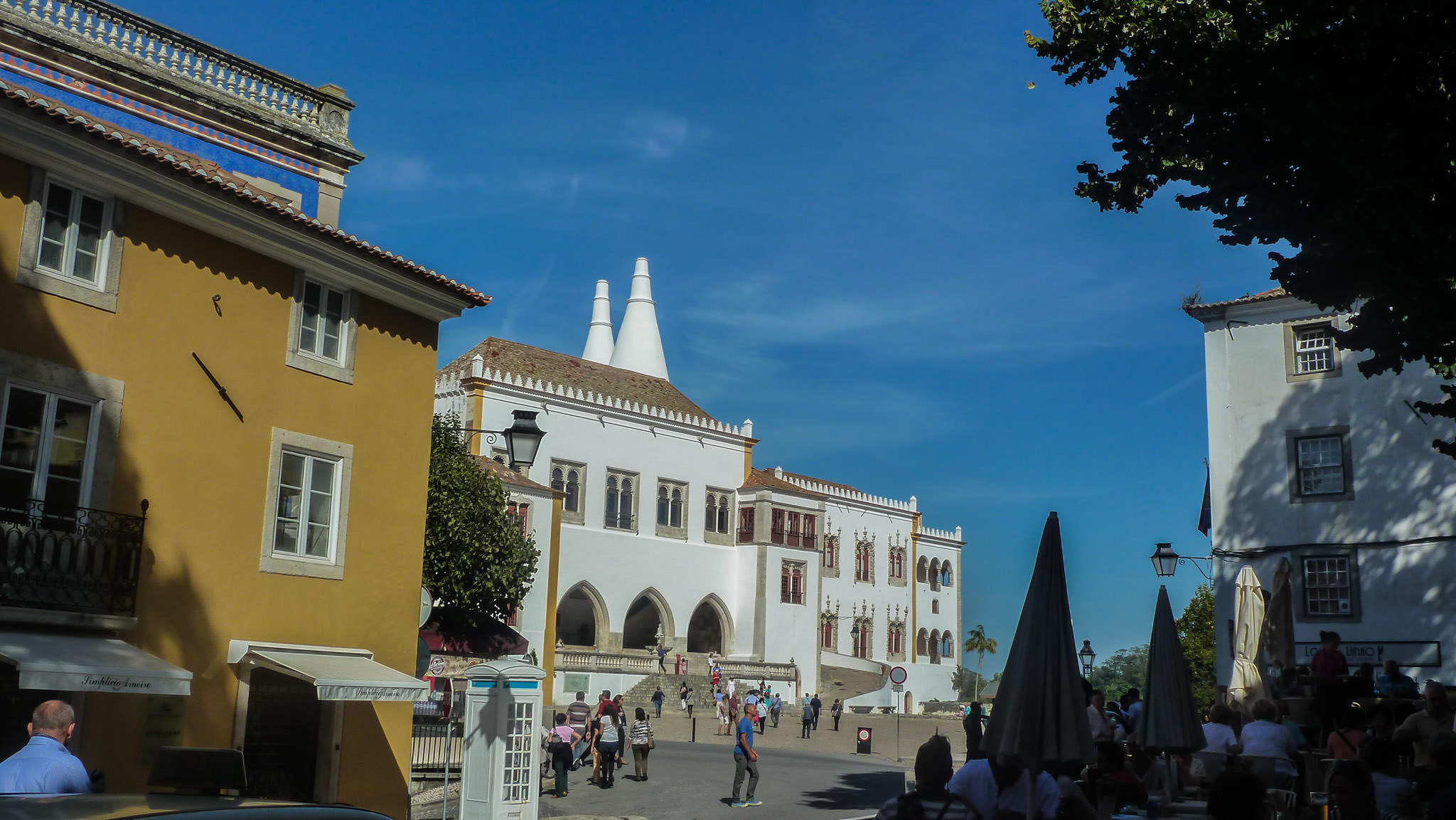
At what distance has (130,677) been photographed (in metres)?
11.8

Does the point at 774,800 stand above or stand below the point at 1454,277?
below

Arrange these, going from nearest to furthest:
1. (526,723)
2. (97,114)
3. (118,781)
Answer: (118,781)
(526,723)
(97,114)

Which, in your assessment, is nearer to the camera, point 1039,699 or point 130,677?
point 1039,699

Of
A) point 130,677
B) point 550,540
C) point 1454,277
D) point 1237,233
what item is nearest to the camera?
point 1454,277

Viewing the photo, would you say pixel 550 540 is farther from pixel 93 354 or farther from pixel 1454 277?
pixel 1454 277

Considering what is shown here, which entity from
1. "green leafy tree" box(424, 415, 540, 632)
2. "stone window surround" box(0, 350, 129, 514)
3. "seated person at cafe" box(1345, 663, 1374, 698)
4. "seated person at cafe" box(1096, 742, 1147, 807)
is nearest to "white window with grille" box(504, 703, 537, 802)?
"stone window surround" box(0, 350, 129, 514)

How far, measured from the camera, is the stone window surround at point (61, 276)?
12.4m

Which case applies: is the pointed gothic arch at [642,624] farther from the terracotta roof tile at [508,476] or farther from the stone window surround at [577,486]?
the terracotta roof tile at [508,476]

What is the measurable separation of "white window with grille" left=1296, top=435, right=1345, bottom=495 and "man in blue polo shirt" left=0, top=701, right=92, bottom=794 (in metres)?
25.6

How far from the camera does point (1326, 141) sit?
905 centimetres

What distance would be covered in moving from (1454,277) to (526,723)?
12.0m

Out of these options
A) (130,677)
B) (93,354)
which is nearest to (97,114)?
(93,354)

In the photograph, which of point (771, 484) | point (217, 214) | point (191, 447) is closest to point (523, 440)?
point (191, 447)

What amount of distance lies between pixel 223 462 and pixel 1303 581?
22248 mm
